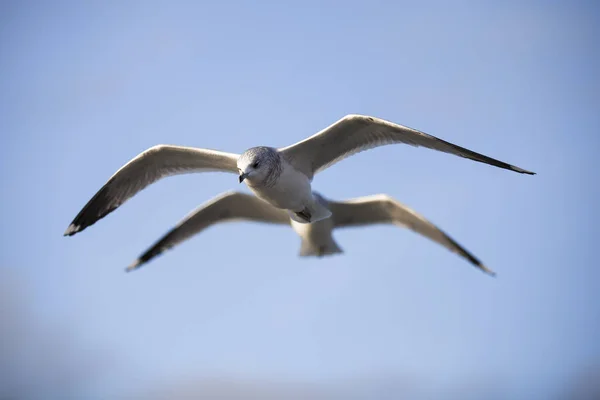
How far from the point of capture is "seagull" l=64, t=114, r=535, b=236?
379 inches

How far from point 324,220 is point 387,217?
3.51ft

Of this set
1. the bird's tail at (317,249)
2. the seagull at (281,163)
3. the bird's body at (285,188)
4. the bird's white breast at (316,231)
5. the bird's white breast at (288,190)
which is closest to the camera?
the seagull at (281,163)

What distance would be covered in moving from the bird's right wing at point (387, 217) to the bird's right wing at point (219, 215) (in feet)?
2.64

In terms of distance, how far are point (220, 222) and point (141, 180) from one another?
5.94 feet

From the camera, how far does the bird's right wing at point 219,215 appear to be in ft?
40.1

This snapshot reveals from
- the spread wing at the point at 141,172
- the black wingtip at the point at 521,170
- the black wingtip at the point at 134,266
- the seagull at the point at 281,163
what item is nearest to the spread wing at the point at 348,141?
the seagull at the point at 281,163

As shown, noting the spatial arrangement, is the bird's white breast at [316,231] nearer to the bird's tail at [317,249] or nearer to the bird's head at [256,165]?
the bird's tail at [317,249]

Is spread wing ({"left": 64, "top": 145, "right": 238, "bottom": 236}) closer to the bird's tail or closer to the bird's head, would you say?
the bird's head

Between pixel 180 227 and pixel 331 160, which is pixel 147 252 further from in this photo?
pixel 331 160

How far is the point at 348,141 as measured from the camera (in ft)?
33.9

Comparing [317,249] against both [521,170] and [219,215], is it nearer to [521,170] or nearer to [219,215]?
[219,215]

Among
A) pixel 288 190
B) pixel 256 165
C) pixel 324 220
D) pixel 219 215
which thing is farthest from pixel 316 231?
pixel 256 165

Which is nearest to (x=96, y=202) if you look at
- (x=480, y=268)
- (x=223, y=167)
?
(x=223, y=167)

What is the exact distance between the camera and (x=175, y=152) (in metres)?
10.8
